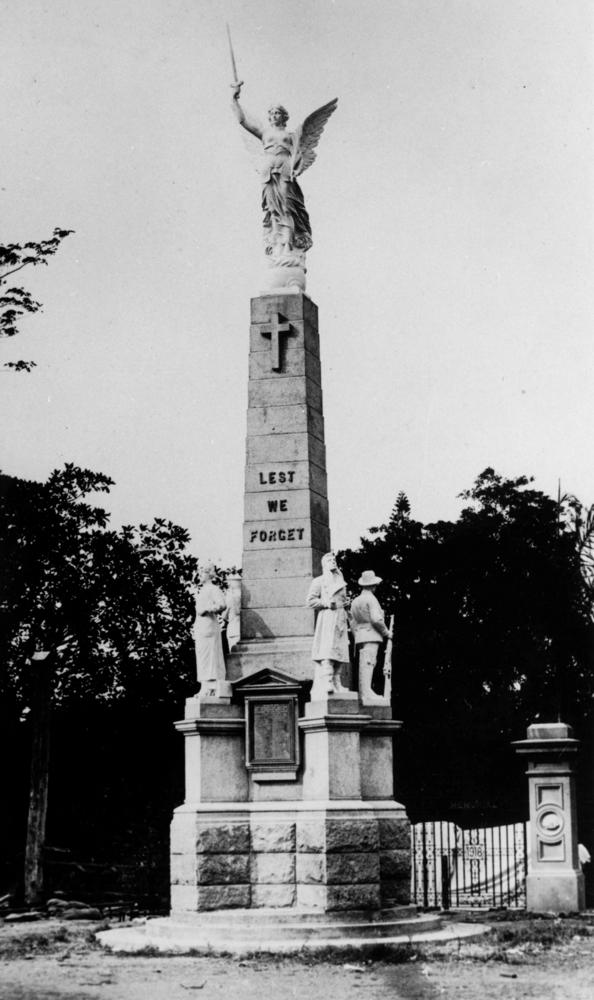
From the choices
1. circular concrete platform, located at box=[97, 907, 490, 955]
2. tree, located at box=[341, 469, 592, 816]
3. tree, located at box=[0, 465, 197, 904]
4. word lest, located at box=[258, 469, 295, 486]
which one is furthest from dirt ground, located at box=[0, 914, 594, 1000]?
tree, located at box=[341, 469, 592, 816]

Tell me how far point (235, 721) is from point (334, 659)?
54.0 inches

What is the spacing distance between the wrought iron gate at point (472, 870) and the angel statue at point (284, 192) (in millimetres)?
8654

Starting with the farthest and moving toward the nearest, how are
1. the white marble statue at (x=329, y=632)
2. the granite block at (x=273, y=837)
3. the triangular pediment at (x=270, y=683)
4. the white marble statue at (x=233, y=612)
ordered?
the white marble statue at (x=233, y=612), the triangular pediment at (x=270, y=683), the white marble statue at (x=329, y=632), the granite block at (x=273, y=837)

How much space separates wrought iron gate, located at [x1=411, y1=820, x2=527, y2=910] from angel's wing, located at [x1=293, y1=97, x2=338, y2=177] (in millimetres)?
9796

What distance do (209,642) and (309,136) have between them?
269 inches

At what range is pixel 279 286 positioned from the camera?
57.3 ft

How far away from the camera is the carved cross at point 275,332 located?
17.0m

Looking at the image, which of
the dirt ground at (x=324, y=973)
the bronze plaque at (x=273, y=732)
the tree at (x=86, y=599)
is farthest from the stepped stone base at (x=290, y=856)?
the tree at (x=86, y=599)

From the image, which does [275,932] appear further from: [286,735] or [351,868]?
[286,735]

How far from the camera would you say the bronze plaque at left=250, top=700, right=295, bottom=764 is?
1542cm

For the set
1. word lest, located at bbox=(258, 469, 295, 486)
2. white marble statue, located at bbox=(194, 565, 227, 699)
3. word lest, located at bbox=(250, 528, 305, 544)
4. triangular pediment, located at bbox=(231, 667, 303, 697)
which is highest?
word lest, located at bbox=(258, 469, 295, 486)

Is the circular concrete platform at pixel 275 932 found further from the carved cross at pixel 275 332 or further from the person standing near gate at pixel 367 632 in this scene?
the carved cross at pixel 275 332

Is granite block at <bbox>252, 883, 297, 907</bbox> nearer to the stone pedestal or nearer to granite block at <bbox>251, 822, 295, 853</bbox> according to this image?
the stone pedestal

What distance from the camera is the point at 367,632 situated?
16203 millimetres
